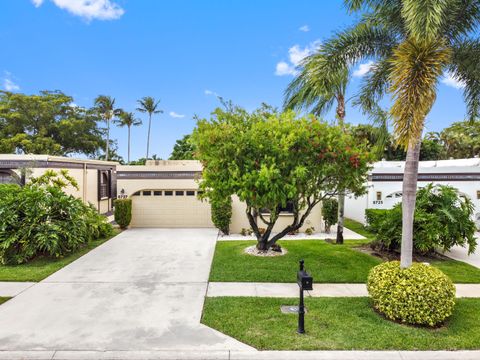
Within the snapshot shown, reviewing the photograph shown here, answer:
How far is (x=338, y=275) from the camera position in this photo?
720 cm

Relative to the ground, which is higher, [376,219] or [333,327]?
[376,219]

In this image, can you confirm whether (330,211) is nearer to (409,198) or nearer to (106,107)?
(409,198)

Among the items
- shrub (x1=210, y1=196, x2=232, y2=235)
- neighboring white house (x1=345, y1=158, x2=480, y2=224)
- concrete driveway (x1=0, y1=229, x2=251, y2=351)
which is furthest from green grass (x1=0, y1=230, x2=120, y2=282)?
neighboring white house (x1=345, y1=158, x2=480, y2=224)

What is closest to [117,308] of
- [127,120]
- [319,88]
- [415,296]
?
[415,296]

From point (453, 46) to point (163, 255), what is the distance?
9.19 metres

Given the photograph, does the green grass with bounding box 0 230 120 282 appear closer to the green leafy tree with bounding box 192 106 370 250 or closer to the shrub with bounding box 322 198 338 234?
Result: the green leafy tree with bounding box 192 106 370 250

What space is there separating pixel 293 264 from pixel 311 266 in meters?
0.47

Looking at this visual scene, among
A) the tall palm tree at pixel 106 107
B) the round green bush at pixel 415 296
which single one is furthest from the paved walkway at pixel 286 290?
the tall palm tree at pixel 106 107

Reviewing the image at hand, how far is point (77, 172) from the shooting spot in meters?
14.3

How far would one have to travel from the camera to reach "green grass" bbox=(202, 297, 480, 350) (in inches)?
167

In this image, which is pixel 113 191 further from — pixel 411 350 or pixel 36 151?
pixel 411 350

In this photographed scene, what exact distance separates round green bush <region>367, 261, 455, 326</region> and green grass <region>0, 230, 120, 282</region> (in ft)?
24.0

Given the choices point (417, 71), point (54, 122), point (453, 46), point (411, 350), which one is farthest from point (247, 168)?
point (54, 122)

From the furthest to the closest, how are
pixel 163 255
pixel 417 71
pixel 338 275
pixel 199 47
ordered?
pixel 199 47 < pixel 163 255 < pixel 338 275 < pixel 417 71
